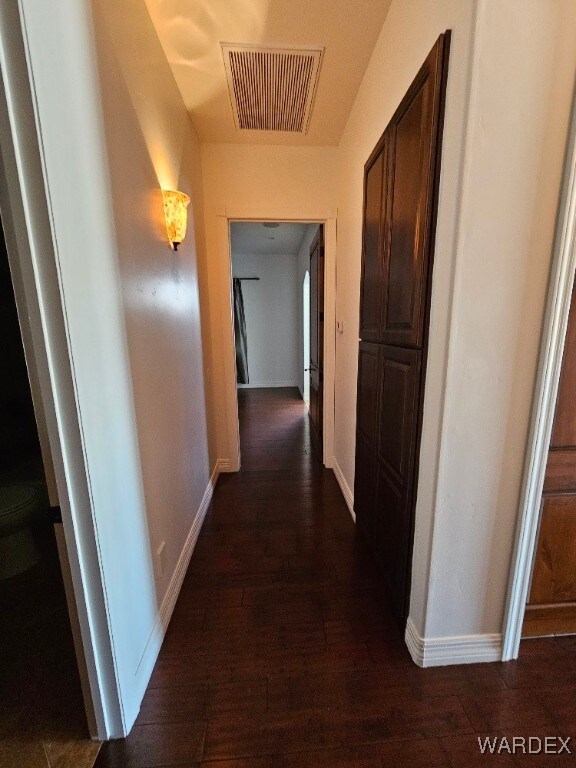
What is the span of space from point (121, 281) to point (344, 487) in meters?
2.09

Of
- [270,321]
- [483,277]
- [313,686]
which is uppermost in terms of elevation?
[483,277]

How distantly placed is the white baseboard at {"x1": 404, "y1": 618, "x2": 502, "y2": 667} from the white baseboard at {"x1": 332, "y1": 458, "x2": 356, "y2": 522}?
3.08 feet

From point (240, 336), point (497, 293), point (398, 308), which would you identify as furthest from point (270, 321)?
point (497, 293)

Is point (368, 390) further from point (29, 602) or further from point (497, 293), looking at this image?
point (29, 602)

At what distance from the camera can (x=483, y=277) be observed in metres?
1.01

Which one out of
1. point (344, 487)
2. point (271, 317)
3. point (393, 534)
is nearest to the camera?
point (393, 534)

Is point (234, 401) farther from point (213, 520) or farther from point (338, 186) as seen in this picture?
point (338, 186)

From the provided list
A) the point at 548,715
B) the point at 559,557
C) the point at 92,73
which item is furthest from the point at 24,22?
the point at 548,715

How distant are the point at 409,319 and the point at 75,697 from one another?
1902 millimetres

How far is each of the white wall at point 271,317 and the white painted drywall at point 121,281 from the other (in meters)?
4.36

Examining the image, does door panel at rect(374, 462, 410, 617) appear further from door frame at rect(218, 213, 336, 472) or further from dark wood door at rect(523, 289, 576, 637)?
door frame at rect(218, 213, 336, 472)

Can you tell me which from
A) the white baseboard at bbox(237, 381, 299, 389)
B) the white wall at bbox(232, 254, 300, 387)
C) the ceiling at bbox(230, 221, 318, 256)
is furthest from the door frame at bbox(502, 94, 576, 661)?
the white baseboard at bbox(237, 381, 299, 389)

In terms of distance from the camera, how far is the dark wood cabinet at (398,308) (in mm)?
1113

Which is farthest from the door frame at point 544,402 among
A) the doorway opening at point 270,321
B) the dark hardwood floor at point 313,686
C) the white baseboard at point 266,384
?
the white baseboard at point 266,384
